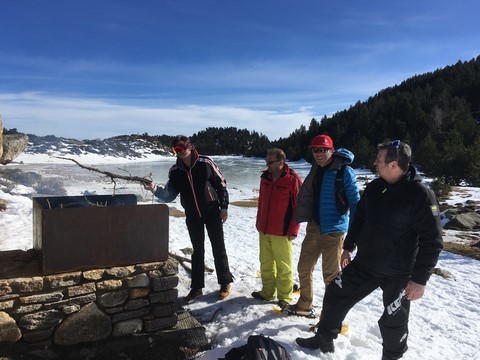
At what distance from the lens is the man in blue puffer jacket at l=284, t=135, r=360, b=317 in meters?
3.69

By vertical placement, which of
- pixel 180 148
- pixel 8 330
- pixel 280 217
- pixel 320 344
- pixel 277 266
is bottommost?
pixel 320 344

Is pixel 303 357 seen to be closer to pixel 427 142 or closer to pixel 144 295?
pixel 144 295

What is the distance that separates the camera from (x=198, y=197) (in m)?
4.28

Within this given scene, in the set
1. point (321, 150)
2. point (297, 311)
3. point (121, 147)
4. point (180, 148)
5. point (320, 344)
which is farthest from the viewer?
point (121, 147)

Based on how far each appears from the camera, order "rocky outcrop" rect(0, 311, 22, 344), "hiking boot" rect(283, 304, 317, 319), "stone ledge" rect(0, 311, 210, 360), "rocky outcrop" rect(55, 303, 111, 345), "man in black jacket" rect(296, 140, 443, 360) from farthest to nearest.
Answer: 1. "hiking boot" rect(283, 304, 317, 319)
2. "rocky outcrop" rect(55, 303, 111, 345)
3. "stone ledge" rect(0, 311, 210, 360)
4. "rocky outcrop" rect(0, 311, 22, 344)
5. "man in black jacket" rect(296, 140, 443, 360)

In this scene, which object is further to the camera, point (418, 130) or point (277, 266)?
point (418, 130)

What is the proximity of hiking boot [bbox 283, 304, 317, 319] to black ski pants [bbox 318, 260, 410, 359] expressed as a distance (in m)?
0.78

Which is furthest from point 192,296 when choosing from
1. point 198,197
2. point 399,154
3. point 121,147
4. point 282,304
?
point 121,147

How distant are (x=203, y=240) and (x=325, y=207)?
1.54 metres

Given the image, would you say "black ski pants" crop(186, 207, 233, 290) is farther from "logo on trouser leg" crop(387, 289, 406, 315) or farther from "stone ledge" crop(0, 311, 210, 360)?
"logo on trouser leg" crop(387, 289, 406, 315)

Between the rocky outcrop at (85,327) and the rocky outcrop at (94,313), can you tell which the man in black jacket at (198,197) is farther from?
the rocky outcrop at (85,327)

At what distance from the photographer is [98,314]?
3.40 m

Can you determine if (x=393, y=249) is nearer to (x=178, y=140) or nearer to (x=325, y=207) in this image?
(x=325, y=207)

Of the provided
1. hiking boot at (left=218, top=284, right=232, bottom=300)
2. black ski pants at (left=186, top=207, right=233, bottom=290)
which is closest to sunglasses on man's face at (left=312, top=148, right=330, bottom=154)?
black ski pants at (left=186, top=207, right=233, bottom=290)
